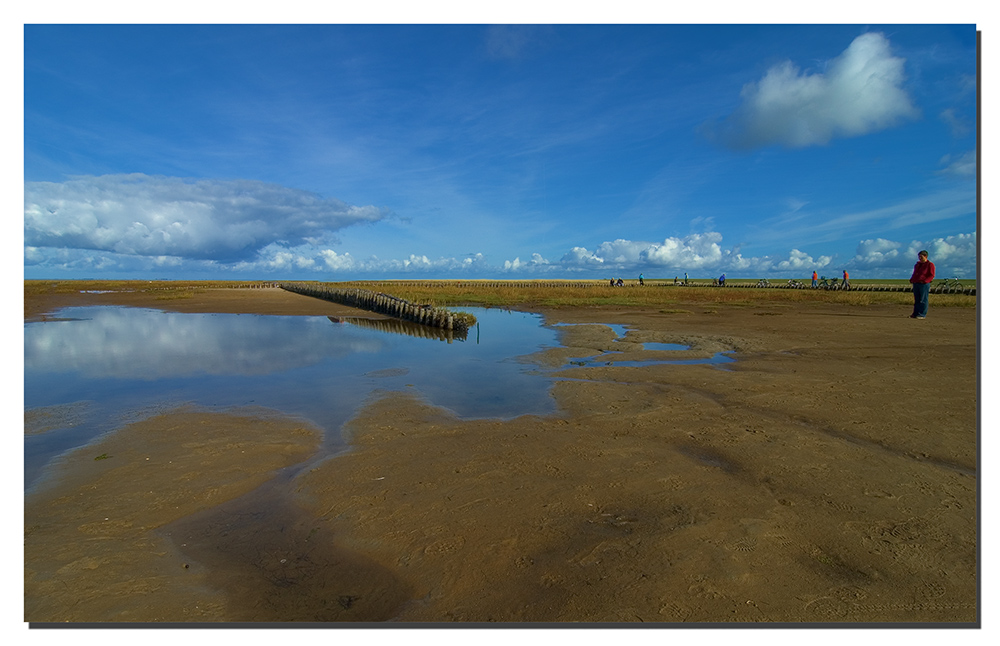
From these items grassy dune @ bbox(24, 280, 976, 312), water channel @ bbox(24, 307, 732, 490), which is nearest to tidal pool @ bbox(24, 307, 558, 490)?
water channel @ bbox(24, 307, 732, 490)

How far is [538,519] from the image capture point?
5.11 metres

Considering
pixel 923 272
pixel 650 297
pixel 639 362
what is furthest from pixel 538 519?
pixel 650 297

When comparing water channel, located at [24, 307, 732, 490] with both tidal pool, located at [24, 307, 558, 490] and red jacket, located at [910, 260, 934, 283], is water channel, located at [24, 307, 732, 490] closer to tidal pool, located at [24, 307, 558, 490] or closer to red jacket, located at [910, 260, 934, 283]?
tidal pool, located at [24, 307, 558, 490]

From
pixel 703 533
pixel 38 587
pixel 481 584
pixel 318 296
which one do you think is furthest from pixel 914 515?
pixel 318 296

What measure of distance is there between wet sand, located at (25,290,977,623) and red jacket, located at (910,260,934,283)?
36.8 ft

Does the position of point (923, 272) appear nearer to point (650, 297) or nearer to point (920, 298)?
point (920, 298)

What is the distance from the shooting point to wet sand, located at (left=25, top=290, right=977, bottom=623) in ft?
12.7

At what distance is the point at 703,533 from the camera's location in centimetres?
473

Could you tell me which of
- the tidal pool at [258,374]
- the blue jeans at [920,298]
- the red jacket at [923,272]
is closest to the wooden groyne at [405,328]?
the tidal pool at [258,374]

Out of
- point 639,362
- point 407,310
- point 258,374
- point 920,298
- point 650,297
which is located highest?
point 650,297

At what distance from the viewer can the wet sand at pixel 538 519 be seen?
3.87 m

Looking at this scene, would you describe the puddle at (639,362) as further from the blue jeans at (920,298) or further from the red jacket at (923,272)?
the blue jeans at (920,298)

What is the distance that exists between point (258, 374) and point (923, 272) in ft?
76.1

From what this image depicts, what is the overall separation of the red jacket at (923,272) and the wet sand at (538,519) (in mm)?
11204
